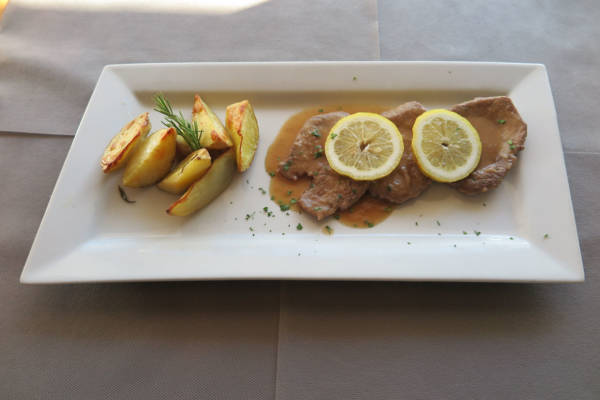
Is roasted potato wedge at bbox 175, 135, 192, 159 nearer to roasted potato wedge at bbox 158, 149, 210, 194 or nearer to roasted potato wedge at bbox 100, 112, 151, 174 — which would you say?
roasted potato wedge at bbox 158, 149, 210, 194

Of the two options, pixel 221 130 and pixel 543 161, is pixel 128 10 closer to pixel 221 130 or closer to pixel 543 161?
pixel 221 130

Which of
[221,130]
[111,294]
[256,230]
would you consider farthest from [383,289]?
[111,294]

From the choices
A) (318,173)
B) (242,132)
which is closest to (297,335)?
(318,173)

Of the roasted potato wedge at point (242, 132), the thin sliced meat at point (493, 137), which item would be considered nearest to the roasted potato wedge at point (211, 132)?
the roasted potato wedge at point (242, 132)

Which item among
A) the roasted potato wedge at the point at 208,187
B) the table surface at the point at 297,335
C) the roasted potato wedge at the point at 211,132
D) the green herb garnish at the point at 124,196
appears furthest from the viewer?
the green herb garnish at the point at 124,196

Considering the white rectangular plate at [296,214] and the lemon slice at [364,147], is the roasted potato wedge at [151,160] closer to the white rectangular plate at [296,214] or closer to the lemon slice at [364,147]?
the white rectangular plate at [296,214]

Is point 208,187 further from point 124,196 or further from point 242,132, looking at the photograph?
point 124,196

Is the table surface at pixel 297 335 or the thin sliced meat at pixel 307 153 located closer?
the table surface at pixel 297 335
